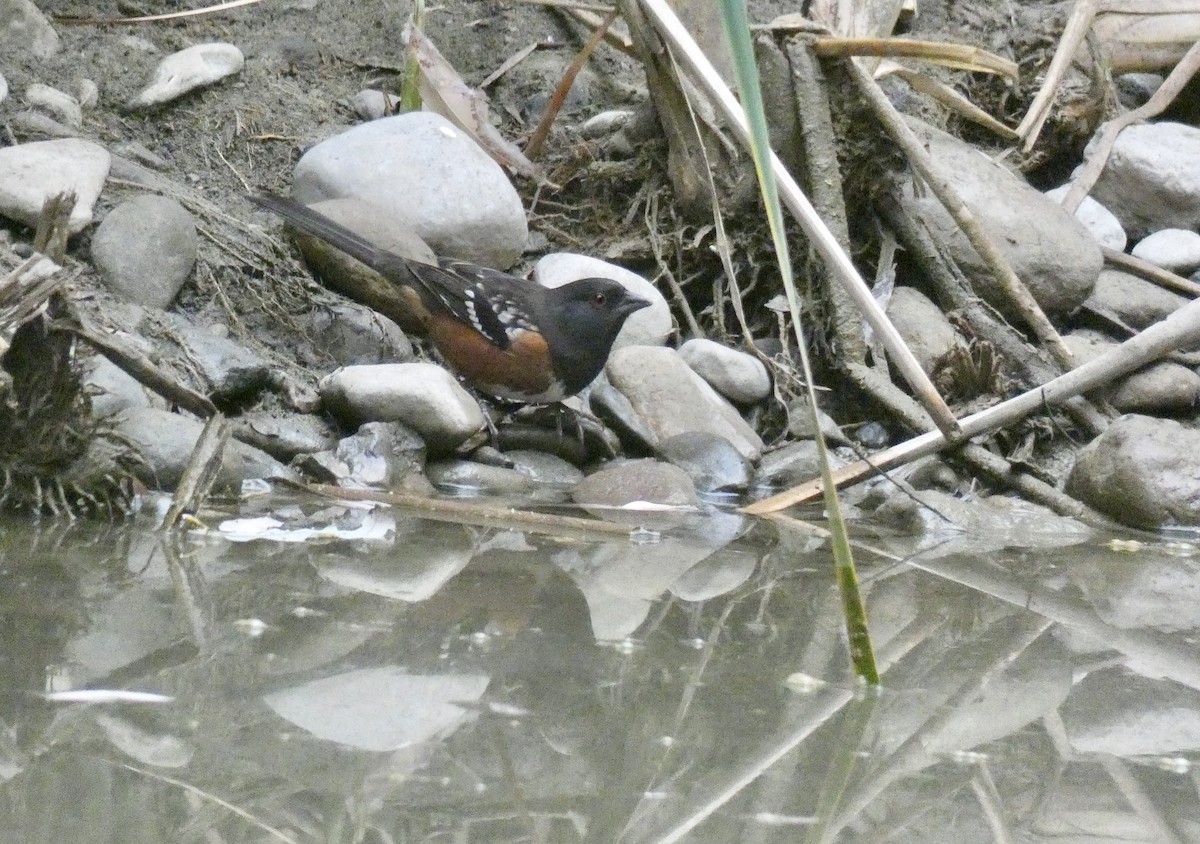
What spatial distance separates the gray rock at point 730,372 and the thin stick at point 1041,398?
766mm

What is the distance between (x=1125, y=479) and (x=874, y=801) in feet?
8.11

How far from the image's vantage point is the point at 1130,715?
181 centimetres

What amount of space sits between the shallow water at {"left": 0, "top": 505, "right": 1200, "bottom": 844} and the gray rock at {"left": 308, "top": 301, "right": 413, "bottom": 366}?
1451 mm

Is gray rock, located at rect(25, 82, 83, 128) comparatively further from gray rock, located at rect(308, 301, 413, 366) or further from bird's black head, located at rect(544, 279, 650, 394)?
bird's black head, located at rect(544, 279, 650, 394)

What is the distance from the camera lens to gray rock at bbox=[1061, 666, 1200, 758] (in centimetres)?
167

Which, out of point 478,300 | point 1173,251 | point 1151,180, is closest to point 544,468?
point 478,300

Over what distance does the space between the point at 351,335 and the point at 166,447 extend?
1.21 metres

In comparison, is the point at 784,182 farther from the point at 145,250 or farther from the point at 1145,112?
the point at 1145,112

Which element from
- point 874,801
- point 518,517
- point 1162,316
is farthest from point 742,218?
point 874,801

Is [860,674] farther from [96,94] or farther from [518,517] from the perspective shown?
[96,94]

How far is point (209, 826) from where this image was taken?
1218mm

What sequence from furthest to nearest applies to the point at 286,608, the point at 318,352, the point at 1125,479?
the point at 318,352, the point at 1125,479, the point at 286,608

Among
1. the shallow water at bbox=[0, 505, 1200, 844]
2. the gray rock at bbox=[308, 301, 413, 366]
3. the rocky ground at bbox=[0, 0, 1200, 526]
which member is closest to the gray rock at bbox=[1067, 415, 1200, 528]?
the rocky ground at bbox=[0, 0, 1200, 526]

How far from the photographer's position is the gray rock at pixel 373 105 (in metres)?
5.19
